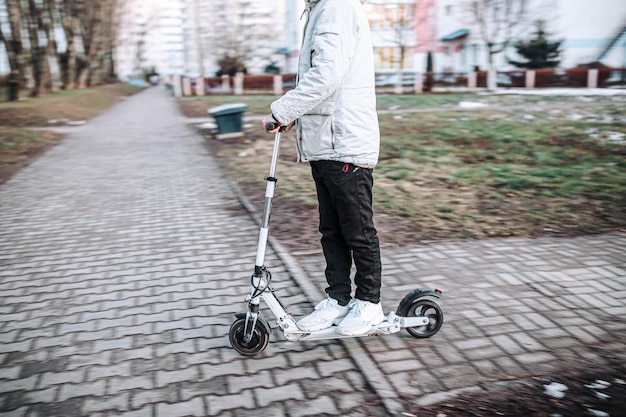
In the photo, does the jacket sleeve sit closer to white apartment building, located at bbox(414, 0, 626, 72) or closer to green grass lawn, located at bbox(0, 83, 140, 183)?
green grass lawn, located at bbox(0, 83, 140, 183)

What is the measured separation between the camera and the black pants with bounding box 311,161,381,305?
337cm

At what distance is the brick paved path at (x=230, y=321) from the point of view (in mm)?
3123

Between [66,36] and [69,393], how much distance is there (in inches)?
1324

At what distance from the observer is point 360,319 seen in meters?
3.53

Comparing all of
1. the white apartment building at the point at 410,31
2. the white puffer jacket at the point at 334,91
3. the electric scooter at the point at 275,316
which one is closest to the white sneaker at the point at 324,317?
the electric scooter at the point at 275,316

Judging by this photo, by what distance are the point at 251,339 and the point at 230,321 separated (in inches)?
23.1

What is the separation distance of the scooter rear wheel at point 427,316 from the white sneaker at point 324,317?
1.43ft

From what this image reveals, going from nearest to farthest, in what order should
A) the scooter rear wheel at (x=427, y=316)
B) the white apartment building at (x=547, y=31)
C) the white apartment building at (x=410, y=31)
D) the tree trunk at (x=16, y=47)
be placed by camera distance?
the scooter rear wheel at (x=427, y=316), the tree trunk at (x=16, y=47), the white apartment building at (x=547, y=31), the white apartment building at (x=410, y=31)

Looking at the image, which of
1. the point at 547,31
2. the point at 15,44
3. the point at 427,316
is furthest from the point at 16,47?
the point at 547,31

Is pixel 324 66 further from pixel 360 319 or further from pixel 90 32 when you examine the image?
pixel 90 32

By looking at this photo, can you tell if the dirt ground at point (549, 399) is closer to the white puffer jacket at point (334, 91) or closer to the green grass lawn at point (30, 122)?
the white puffer jacket at point (334, 91)

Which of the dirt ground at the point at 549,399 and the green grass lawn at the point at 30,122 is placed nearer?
the dirt ground at the point at 549,399

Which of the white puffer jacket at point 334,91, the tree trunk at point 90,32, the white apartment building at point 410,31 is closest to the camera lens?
the white puffer jacket at point 334,91

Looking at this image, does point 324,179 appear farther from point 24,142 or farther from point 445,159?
point 24,142
